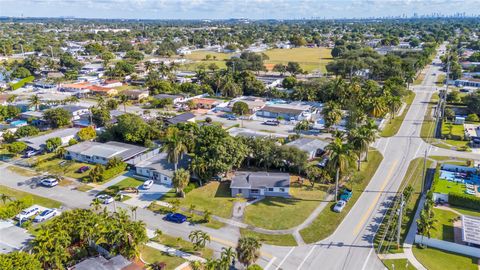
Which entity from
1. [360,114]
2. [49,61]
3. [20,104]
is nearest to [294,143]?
[360,114]

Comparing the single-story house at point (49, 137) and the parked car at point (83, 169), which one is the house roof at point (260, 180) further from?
the single-story house at point (49, 137)

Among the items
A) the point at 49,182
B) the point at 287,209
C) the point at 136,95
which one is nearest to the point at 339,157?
the point at 287,209

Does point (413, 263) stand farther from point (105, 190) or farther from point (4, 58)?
point (4, 58)

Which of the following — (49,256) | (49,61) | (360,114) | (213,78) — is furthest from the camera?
(49,61)

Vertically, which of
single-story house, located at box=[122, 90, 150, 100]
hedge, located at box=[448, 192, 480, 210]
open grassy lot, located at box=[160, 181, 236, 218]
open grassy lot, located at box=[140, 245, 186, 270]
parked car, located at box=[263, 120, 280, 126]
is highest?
single-story house, located at box=[122, 90, 150, 100]

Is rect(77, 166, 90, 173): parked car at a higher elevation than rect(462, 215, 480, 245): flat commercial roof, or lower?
lower

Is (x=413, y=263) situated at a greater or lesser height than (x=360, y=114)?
lesser

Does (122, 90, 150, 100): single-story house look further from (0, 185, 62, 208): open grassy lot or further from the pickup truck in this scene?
the pickup truck

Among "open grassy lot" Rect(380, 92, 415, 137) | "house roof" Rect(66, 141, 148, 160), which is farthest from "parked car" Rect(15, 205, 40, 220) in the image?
"open grassy lot" Rect(380, 92, 415, 137)
